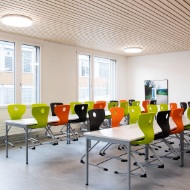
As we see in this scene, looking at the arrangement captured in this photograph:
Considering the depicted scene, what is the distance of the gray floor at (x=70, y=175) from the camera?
141 inches

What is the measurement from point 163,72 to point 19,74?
5.65m

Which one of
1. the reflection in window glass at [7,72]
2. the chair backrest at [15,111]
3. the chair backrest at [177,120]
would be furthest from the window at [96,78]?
the chair backrest at [177,120]

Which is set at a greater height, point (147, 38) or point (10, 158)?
point (147, 38)

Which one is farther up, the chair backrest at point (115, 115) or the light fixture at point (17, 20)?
the light fixture at point (17, 20)

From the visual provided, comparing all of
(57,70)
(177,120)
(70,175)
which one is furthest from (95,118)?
(57,70)

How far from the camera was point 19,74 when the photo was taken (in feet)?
22.6

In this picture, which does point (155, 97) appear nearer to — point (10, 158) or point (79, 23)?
point (79, 23)

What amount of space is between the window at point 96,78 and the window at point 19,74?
1.84m

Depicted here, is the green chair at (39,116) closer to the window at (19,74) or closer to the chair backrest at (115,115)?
the chair backrest at (115,115)

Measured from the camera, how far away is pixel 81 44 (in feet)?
26.6

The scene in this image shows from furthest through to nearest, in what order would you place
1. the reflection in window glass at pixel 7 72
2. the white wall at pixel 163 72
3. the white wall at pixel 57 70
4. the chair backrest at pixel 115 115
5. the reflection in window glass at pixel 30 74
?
the white wall at pixel 163 72 < the white wall at pixel 57 70 < the reflection in window glass at pixel 30 74 < the reflection in window glass at pixel 7 72 < the chair backrest at pixel 115 115

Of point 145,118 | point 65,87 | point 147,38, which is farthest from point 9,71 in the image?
point 145,118

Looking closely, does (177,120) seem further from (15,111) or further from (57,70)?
(57,70)

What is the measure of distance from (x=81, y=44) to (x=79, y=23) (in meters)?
2.55
